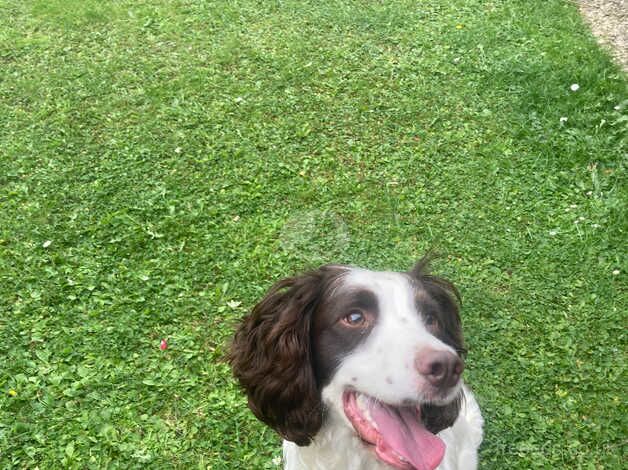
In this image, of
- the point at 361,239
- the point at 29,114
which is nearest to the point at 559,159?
the point at 361,239

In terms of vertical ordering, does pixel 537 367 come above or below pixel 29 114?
below

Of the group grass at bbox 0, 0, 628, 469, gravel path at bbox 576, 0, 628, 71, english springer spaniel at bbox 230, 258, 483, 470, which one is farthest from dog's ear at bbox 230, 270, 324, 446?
gravel path at bbox 576, 0, 628, 71

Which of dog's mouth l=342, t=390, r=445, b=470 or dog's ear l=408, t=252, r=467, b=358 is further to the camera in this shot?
dog's ear l=408, t=252, r=467, b=358

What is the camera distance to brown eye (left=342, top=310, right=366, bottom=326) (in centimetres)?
233

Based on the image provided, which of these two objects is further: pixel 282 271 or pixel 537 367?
pixel 282 271

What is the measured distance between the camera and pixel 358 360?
2.27m

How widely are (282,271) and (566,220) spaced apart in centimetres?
220

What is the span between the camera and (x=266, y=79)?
620cm

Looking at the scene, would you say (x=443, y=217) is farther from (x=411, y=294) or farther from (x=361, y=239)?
(x=411, y=294)

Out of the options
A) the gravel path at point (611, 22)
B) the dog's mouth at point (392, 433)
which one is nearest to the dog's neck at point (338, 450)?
Result: the dog's mouth at point (392, 433)

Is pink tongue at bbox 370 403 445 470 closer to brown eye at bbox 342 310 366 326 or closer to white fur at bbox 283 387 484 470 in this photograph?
white fur at bbox 283 387 484 470

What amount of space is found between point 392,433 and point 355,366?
0.96 ft

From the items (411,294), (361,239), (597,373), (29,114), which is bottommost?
(597,373)

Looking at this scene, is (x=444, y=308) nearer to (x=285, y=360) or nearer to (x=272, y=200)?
(x=285, y=360)
